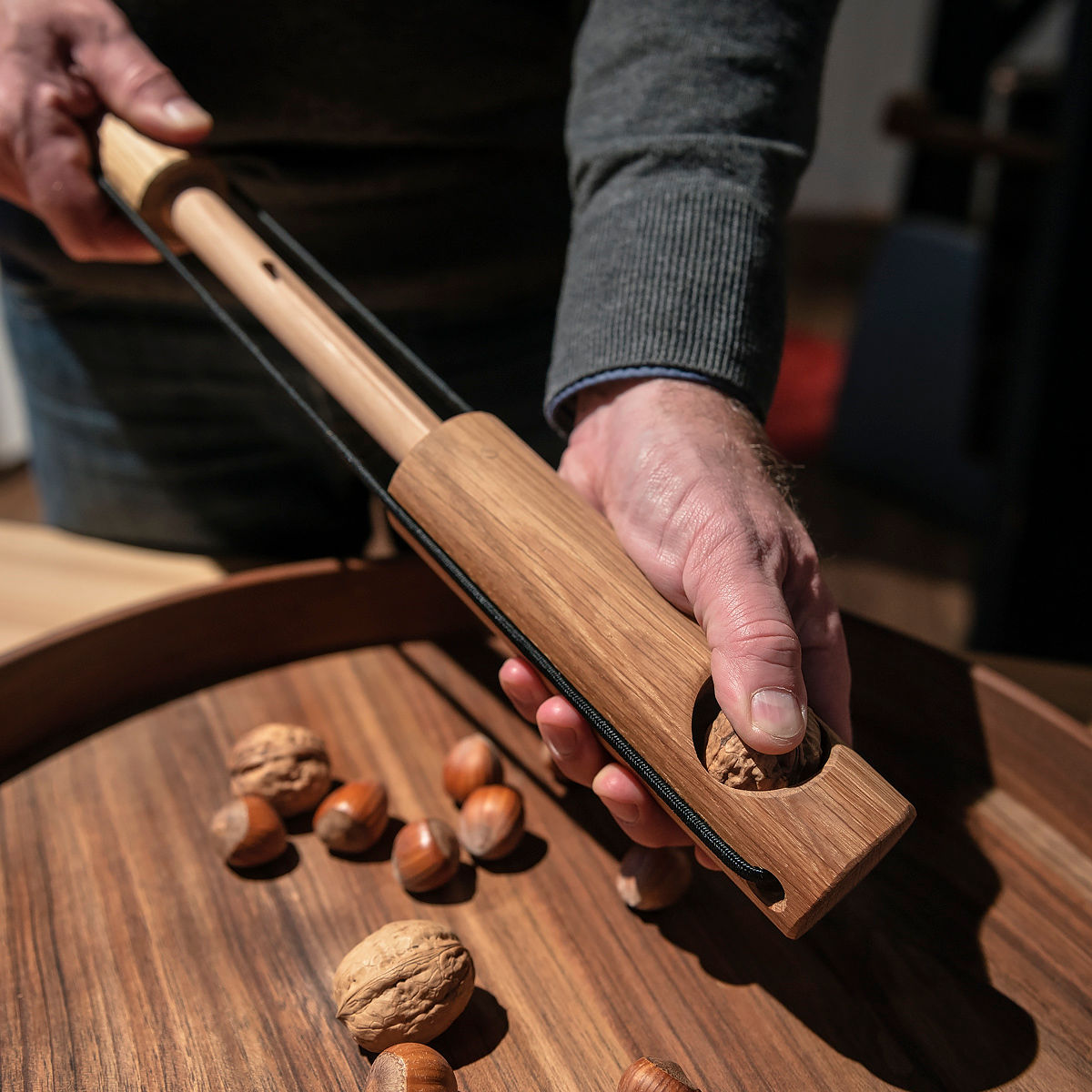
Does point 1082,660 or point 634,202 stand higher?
point 634,202

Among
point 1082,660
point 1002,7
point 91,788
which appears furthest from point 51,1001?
point 1002,7

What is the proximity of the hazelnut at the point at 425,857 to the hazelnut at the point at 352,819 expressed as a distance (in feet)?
0.08

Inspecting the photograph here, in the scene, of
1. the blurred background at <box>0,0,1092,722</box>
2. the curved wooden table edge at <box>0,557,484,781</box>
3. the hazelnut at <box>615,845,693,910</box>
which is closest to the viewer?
the hazelnut at <box>615,845,693,910</box>

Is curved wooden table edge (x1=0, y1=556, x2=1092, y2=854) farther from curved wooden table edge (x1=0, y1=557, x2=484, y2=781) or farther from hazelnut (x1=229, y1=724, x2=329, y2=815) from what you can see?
hazelnut (x1=229, y1=724, x2=329, y2=815)

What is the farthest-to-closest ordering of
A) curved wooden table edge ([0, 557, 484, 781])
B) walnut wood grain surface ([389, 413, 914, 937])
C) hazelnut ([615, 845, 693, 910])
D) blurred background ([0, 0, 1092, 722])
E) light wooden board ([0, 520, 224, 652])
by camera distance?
blurred background ([0, 0, 1092, 722]) < light wooden board ([0, 520, 224, 652]) < curved wooden table edge ([0, 557, 484, 781]) < hazelnut ([615, 845, 693, 910]) < walnut wood grain surface ([389, 413, 914, 937])

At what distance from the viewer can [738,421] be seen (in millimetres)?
583

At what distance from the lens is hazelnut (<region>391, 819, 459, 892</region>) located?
1.84 ft

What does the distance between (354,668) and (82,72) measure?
49cm

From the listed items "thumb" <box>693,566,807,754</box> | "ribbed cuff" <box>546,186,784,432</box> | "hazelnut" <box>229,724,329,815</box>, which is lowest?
"hazelnut" <box>229,724,329,815</box>

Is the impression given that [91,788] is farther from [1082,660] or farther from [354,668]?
[1082,660]

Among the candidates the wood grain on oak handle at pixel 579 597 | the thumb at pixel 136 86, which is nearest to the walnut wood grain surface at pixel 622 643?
the wood grain on oak handle at pixel 579 597

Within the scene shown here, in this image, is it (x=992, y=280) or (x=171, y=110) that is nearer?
(x=171, y=110)

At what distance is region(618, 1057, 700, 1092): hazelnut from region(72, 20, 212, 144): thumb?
2.12ft

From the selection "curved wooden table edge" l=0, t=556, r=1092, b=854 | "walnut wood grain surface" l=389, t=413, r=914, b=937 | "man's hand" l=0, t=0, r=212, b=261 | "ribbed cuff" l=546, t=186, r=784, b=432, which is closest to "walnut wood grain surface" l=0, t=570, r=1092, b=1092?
"curved wooden table edge" l=0, t=556, r=1092, b=854
